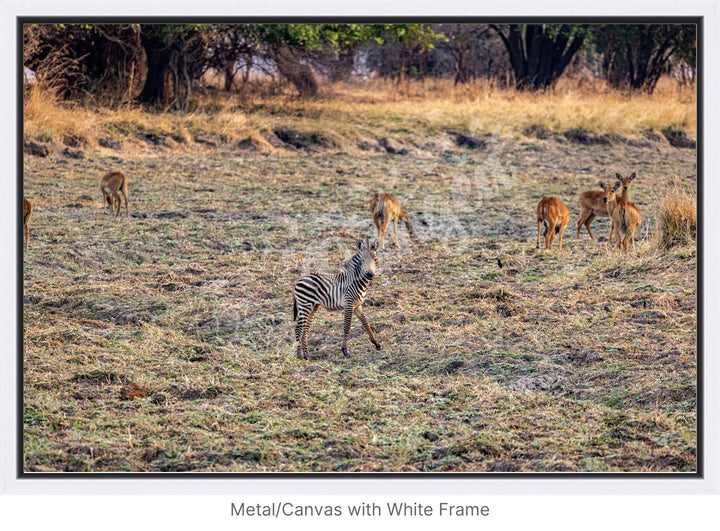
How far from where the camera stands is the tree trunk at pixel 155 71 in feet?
60.8

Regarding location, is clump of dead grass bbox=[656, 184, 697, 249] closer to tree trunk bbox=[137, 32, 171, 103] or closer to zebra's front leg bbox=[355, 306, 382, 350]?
zebra's front leg bbox=[355, 306, 382, 350]

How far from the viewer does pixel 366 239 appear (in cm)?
676

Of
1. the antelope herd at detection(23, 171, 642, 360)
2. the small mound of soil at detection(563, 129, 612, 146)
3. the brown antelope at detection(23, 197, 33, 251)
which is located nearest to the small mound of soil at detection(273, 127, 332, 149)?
the antelope herd at detection(23, 171, 642, 360)

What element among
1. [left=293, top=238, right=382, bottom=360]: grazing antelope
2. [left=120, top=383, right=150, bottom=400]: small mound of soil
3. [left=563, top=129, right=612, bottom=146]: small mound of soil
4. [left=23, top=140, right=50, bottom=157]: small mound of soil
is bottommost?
[left=120, top=383, right=150, bottom=400]: small mound of soil

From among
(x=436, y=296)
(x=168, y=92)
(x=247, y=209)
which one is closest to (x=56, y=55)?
(x=168, y=92)

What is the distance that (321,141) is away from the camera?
1686 centimetres

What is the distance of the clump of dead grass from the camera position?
966cm

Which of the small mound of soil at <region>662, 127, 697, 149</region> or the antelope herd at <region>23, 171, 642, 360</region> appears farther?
the small mound of soil at <region>662, 127, 697, 149</region>

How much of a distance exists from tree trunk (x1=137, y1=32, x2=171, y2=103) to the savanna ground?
282 cm

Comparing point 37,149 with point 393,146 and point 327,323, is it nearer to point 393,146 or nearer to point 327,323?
point 393,146

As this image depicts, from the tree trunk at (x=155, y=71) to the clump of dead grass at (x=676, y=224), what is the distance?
39.1ft
